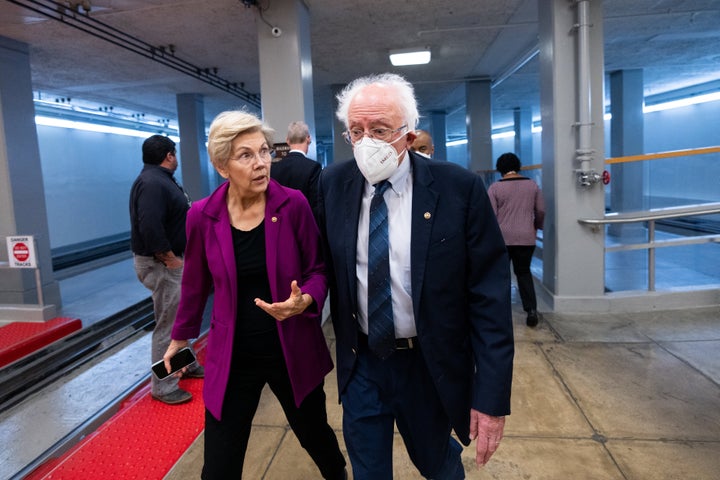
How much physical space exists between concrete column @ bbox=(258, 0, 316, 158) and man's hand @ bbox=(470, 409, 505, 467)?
396 cm

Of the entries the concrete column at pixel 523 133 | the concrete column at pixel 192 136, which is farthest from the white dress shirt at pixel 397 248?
the concrete column at pixel 523 133

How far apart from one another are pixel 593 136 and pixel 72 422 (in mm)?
5763

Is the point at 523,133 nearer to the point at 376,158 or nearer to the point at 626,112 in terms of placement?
the point at 626,112

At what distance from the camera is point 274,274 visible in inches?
74.8

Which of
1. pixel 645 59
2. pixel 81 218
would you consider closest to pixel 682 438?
pixel 645 59

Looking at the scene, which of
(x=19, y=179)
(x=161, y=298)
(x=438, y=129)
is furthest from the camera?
(x=438, y=129)

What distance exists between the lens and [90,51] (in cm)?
723

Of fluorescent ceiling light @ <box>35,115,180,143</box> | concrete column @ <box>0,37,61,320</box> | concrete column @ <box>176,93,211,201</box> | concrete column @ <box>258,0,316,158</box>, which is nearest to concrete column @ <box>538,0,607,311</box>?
concrete column @ <box>258,0,316,158</box>

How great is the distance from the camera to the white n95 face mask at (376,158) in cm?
161

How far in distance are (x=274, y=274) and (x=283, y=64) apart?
3925 mm

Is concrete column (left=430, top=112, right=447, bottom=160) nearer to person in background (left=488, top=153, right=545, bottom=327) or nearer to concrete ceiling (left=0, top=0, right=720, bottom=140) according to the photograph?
concrete ceiling (left=0, top=0, right=720, bottom=140)

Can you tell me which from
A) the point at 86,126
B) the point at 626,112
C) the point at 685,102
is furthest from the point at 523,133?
the point at 86,126

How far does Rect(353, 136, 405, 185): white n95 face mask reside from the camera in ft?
5.28

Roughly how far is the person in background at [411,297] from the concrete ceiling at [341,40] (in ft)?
13.9
